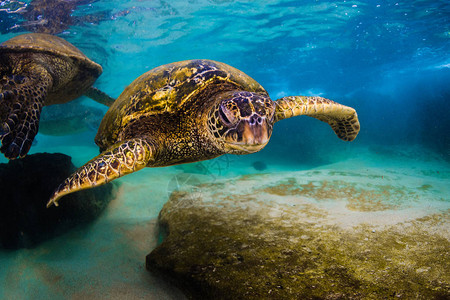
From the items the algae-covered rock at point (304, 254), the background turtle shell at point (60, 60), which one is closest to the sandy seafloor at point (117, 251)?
the algae-covered rock at point (304, 254)

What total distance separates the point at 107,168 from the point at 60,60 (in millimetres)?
4454

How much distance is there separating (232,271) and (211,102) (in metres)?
1.91

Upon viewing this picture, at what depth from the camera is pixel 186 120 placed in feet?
9.54

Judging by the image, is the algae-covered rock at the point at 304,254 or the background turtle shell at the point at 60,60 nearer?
the algae-covered rock at the point at 304,254

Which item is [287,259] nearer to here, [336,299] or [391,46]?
[336,299]

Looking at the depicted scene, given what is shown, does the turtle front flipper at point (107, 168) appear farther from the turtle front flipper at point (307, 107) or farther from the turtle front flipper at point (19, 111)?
the turtle front flipper at point (307, 107)

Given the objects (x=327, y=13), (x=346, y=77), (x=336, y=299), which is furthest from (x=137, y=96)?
Result: (x=346, y=77)

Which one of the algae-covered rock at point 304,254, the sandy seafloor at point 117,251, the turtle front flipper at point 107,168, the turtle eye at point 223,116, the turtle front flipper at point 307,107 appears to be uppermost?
the turtle eye at point 223,116

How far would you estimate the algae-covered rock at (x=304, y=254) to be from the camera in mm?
1463

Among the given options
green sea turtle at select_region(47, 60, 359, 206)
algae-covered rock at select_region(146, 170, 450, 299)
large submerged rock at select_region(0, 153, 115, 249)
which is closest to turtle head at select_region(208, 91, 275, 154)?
green sea turtle at select_region(47, 60, 359, 206)

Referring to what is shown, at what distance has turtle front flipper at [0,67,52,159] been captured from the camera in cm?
294

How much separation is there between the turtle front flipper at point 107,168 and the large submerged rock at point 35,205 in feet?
6.94

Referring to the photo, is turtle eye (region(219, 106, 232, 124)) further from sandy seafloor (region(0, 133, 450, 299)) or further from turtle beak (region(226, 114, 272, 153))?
sandy seafloor (region(0, 133, 450, 299))

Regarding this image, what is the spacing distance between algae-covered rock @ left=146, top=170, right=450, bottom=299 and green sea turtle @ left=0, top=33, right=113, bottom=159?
250 centimetres
